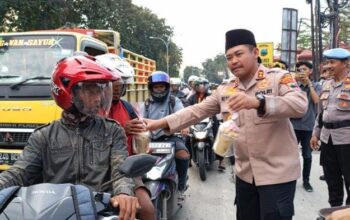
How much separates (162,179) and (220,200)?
85.8 inches

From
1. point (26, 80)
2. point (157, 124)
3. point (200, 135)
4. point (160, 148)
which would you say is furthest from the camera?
point (200, 135)

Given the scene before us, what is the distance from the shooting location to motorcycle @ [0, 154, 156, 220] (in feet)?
5.78

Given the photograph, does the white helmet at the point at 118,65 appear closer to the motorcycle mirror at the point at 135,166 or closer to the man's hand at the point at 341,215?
the motorcycle mirror at the point at 135,166

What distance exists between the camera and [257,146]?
298cm

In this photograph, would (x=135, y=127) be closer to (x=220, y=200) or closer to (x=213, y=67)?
(x=220, y=200)

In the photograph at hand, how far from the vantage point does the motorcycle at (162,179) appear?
14.1ft

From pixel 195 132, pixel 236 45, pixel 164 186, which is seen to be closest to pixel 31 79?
pixel 164 186

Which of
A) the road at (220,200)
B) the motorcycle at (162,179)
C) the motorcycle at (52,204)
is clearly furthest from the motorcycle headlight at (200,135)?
the motorcycle at (52,204)

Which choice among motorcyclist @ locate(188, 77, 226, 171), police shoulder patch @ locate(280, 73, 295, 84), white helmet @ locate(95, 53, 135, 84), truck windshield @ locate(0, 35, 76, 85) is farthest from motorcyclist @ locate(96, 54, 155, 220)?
motorcyclist @ locate(188, 77, 226, 171)

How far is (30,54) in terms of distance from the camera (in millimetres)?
6168

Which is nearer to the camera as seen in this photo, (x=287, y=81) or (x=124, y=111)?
(x=287, y=81)

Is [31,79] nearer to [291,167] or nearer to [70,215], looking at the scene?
[291,167]

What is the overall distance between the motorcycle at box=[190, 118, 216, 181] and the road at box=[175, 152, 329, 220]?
27 centimetres

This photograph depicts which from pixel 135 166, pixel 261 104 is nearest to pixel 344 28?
pixel 261 104
